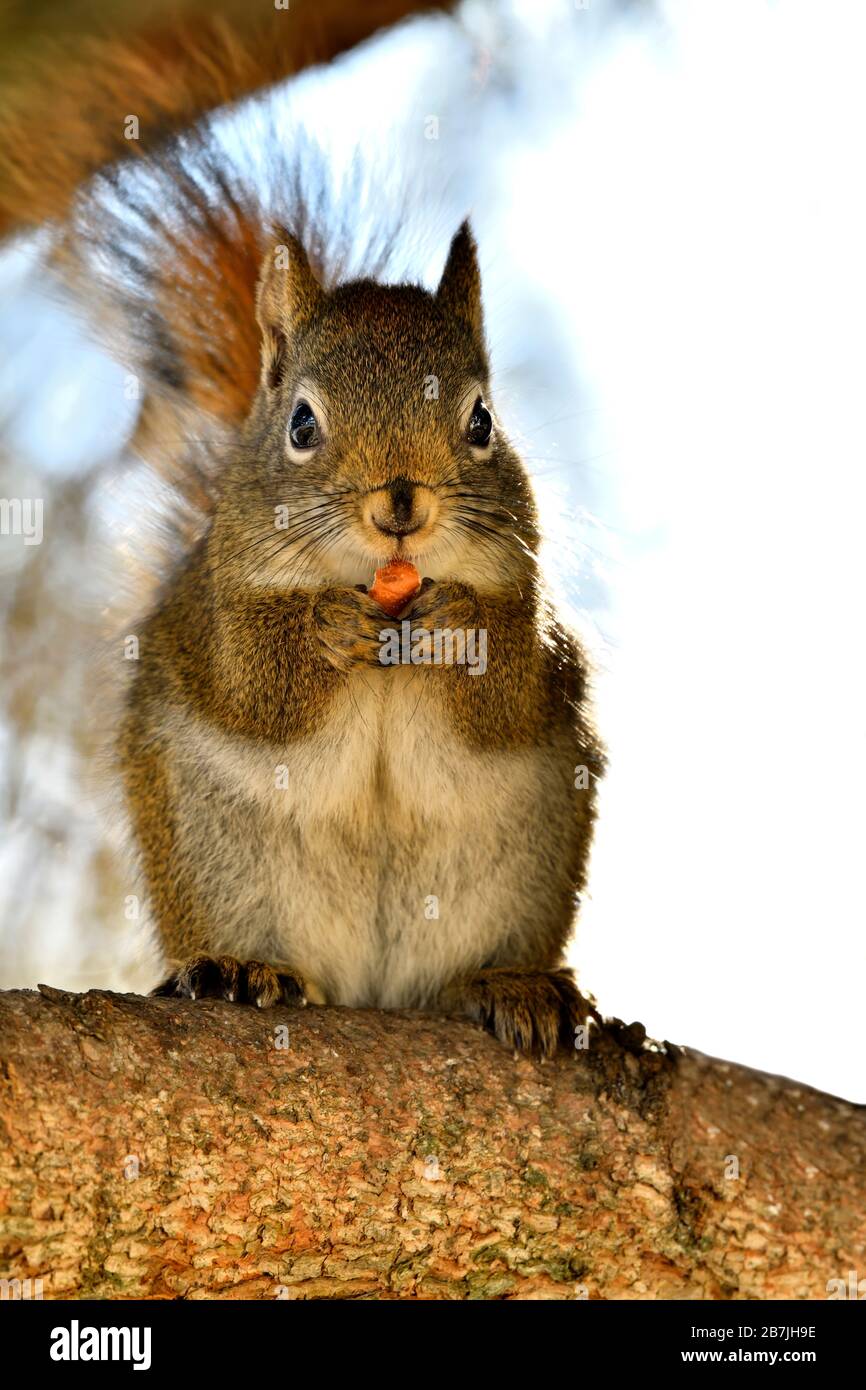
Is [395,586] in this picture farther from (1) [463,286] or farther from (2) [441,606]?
(1) [463,286]

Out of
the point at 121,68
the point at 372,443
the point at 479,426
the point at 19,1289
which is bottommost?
the point at 19,1289

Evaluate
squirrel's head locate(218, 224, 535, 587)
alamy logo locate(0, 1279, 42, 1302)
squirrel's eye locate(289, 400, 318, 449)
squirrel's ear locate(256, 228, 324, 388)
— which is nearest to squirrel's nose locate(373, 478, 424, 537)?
squirrel's head locate(218, 224, 535, 587)

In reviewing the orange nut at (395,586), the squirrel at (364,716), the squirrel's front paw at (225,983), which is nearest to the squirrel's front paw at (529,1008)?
the squirrel at (364,716)

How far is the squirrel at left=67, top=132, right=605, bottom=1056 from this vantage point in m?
2.65

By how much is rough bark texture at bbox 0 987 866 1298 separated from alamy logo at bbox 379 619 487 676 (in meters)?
0.68

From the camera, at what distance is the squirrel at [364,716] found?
265cm

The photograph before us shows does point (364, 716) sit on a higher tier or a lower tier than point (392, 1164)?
higher

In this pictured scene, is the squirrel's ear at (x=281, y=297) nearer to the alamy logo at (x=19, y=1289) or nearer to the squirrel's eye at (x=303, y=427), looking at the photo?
the squirrel's eye at (x=303, y=427)

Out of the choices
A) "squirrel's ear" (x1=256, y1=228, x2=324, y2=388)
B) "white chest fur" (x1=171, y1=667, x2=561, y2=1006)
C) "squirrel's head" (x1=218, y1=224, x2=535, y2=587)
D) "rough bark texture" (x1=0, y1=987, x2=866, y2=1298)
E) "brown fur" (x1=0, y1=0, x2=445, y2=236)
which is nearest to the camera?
"rough bark texture" (x1=0, y1=987, x2=866, y2=1298)

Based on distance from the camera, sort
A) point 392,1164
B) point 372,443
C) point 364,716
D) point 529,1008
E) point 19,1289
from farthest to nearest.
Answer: point 364,716
point 372,443
point 529,1008
point 392,1164
point 19,1289

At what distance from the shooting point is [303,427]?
2.75 meters

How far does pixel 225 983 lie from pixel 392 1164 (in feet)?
1.60

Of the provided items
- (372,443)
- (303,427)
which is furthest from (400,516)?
(303,427)

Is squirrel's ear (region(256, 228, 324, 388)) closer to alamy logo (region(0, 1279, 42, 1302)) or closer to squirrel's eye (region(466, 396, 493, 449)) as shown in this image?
squirrel's eye (region(466, 396, 493, 449))
